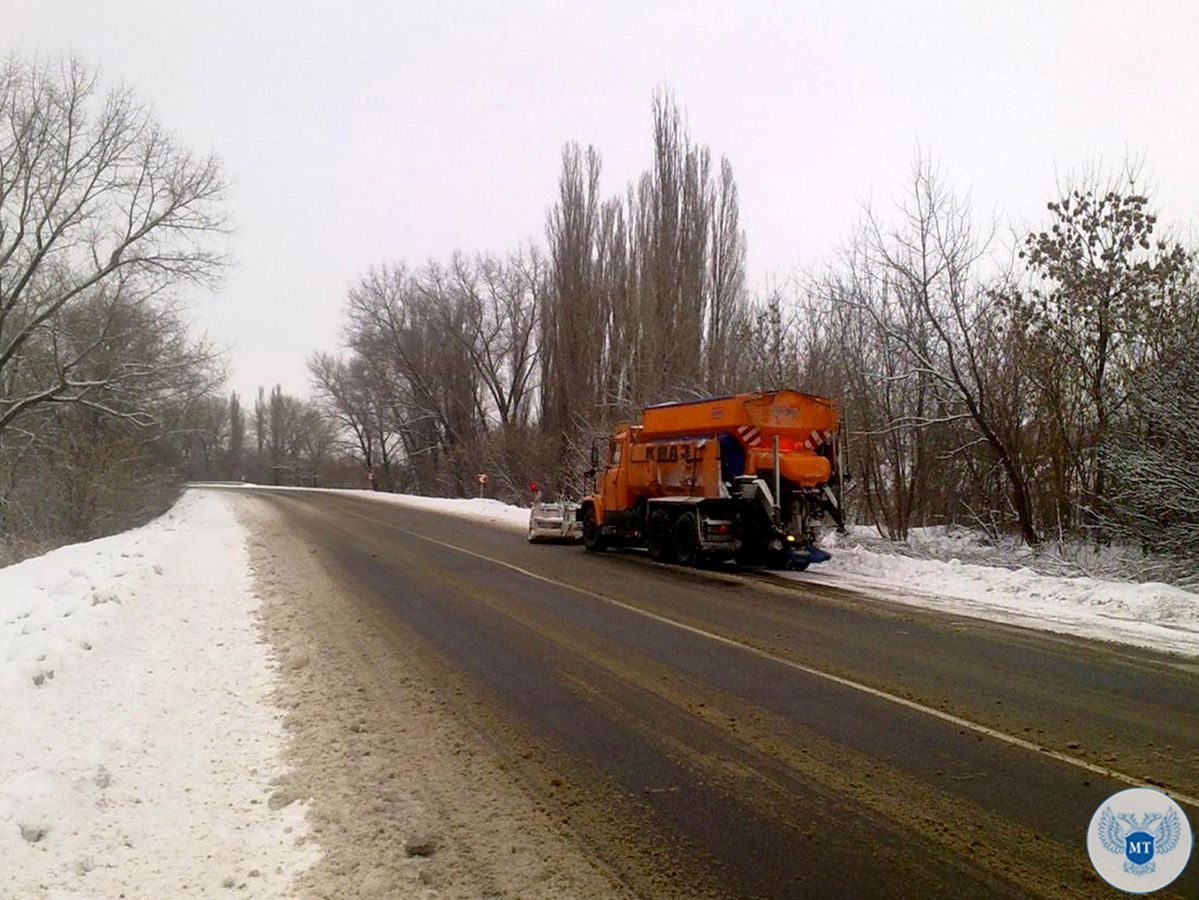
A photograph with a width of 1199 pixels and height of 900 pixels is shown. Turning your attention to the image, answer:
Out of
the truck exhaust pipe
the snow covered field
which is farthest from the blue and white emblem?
the truck exhaust pipe

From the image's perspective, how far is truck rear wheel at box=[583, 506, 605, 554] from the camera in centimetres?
1869

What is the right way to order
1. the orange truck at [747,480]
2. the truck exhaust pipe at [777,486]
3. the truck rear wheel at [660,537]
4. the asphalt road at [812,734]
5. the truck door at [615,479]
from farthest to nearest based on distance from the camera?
the truck door at [615,479]
the truck rear wheel at [660,537]
the orange truck at [747,480]
the truck exhaust pipe at [777,486]
the asphalt road at [812,734]

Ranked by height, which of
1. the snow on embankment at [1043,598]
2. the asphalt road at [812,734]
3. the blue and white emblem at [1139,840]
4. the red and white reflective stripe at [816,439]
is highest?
the red and white reflective stripe at [816,439]

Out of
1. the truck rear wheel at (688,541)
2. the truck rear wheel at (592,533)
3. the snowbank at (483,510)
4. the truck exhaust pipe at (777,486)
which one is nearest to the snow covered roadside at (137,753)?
the truck rear wheel at (688,541)

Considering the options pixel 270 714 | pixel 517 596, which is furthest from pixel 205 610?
pixel 270 714

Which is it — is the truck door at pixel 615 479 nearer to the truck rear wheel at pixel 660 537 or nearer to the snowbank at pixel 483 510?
the truck rear wheel at pixel 660 537

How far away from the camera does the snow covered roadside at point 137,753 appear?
3707 mm

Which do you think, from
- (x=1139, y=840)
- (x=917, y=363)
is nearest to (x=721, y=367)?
(x=917, y=363)

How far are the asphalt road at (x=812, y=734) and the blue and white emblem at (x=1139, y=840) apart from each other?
0.26 feet

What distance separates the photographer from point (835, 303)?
2178cm

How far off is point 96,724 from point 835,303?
19.8 meters

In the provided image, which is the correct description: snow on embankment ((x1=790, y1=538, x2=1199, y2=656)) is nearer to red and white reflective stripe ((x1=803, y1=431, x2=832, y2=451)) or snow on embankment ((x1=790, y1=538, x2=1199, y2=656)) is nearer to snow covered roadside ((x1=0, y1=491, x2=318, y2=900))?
red and white reflective stripe ((x1=803, y1=431, x2=832, y2=451))

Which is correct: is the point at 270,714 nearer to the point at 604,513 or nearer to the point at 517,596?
the point at 517,596

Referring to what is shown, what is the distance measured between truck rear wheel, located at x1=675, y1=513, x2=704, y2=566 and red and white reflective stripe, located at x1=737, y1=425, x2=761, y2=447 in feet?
5.83
